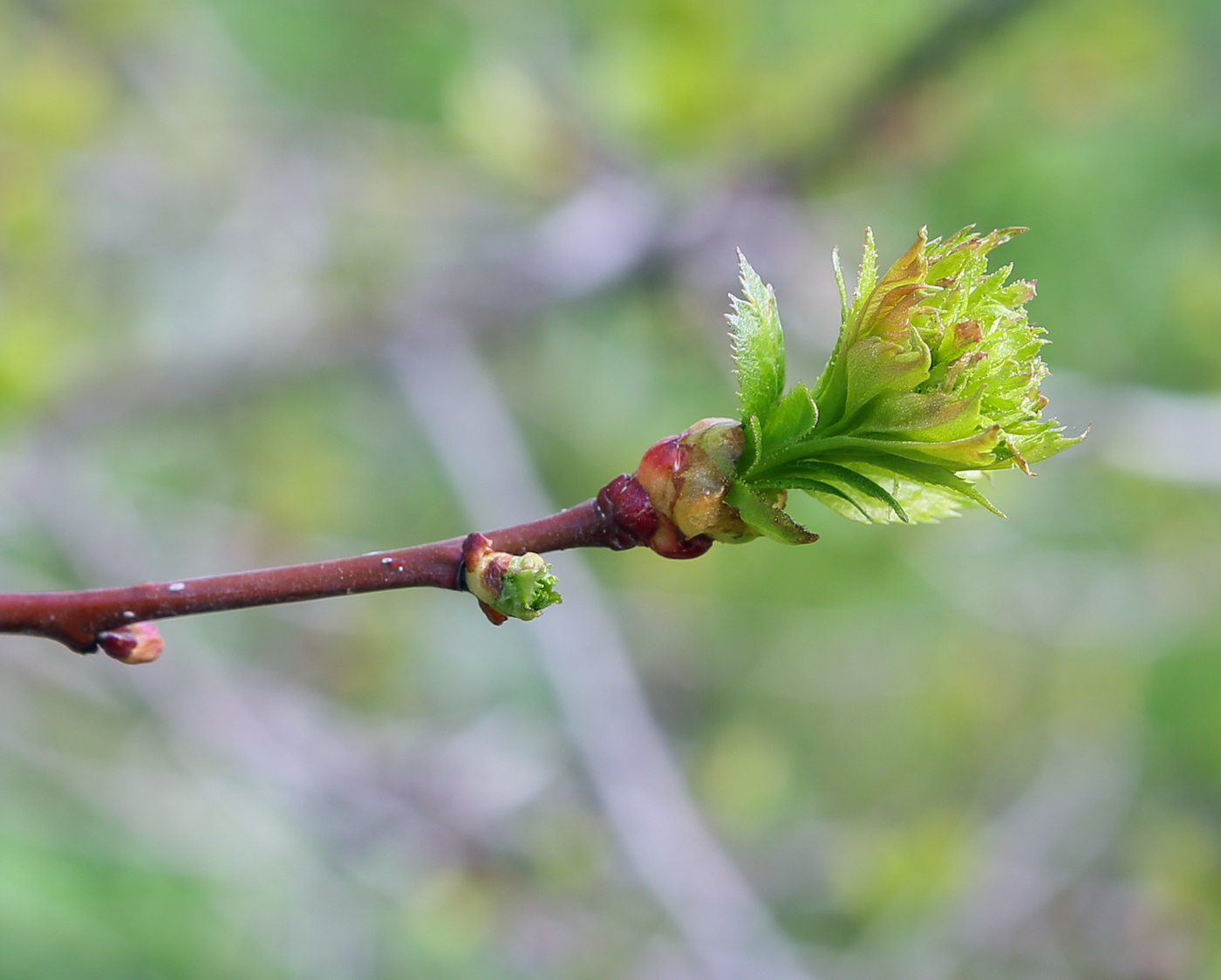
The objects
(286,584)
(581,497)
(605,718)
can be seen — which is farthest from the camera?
(581,497)

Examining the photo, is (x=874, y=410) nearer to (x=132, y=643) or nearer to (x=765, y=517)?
(x=765, y=517)

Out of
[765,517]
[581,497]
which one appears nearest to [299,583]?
[765,517]

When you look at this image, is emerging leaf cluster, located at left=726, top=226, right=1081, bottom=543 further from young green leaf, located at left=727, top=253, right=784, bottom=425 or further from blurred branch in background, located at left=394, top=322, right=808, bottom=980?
blurred branch in background, located at left=394, top=322, right=808, bottom=980

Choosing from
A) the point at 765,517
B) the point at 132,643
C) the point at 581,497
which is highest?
the point at 581,497

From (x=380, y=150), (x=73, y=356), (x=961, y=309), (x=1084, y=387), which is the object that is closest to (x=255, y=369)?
(x=73, y=356)

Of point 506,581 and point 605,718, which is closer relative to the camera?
point 506,581

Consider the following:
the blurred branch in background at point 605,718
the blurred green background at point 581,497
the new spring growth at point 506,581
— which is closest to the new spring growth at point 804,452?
the new spring growth at point 506,581

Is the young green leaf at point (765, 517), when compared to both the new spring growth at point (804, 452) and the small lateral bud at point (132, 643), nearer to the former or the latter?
the new spring growth at point (804, 452)
